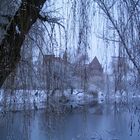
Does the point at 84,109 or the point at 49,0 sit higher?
the point at 49,0

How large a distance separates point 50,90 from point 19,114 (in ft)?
1.32

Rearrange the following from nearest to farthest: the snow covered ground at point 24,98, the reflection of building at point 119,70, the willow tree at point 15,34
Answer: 1. the willow tree at point 15,34
2. the snow covered ground at point 24,98
3. the reflection of building at point 119,70

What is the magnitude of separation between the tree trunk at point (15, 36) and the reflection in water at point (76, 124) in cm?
48

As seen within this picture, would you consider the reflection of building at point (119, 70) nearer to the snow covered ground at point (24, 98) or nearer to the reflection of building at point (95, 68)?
the reflection of building at point (95, 68)

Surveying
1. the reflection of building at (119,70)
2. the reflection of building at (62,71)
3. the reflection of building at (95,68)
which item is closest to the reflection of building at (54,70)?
the reflection of building at (62,71)

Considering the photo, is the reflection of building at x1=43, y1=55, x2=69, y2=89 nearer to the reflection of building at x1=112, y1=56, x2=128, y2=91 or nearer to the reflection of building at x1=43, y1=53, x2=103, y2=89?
the reflection of building at x1=43, y1=53, x2=103, y2=89

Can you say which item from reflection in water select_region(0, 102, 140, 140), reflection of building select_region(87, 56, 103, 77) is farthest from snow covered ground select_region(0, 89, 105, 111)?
reflection of building select_region(87, 56, 103, 77)

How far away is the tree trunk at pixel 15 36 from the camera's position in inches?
108

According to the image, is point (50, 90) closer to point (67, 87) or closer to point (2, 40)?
point (67, 87)

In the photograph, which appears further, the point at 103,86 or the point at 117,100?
the point at 103,86

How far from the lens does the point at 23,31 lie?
9.13 ft

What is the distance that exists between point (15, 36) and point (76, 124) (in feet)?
33.6

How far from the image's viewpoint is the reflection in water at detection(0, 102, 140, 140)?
2964 mm

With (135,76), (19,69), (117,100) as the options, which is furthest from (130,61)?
(19,69)
